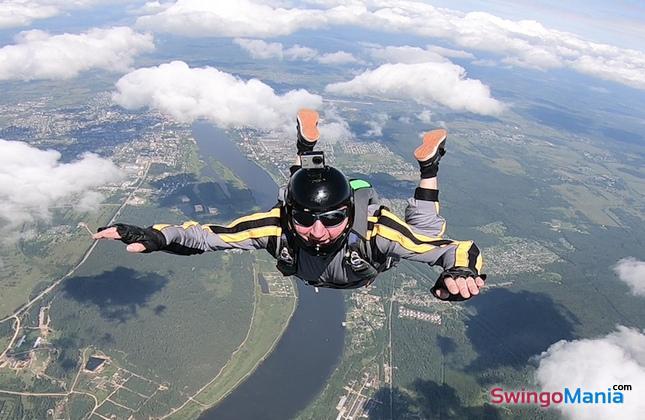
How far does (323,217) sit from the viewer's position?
3.85m

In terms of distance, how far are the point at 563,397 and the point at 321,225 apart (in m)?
32.4

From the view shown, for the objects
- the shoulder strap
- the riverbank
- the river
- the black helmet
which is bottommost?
the river

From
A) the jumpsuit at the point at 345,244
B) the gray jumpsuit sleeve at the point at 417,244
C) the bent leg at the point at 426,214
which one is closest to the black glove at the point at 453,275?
the gray jumpsuit sleeve at the point at 417,244

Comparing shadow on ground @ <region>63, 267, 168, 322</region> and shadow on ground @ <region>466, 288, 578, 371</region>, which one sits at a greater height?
shadow on ground @ <region>63, 267, 168, 322</region>

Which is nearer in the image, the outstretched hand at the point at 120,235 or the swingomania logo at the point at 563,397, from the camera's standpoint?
the outstretched hand at the point at 120,235

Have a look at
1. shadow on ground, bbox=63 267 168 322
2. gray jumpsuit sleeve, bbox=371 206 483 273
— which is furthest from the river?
gray jumpsuit sleeve, bbox=371 206 483 273

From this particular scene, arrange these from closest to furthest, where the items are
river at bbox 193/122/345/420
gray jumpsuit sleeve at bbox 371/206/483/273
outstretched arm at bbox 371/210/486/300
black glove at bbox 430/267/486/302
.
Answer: black glove at bbox 430/267/486/302, outstretched arm at bbox 371/210/486/300, gray jumpsuit sleeve at bbox 371/206/483/273, river at bbox 193/122/345/420

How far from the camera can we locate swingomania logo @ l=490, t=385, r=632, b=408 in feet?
77.1

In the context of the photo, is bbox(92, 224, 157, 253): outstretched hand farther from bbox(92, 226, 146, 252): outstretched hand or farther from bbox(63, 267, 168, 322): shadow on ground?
bbox(63, 267, 168, 322): shadow on ground

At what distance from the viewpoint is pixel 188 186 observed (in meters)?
61.7

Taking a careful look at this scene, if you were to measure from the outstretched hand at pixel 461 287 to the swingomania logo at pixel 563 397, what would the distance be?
71.8ft

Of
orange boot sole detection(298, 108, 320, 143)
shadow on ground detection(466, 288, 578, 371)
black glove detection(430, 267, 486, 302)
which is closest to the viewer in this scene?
black glove detection(430, 267, 486, 302)

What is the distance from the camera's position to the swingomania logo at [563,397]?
23.5 metres

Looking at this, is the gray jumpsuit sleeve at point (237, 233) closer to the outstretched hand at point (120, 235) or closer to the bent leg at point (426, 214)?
the outstretched hand at point (120, 235)
